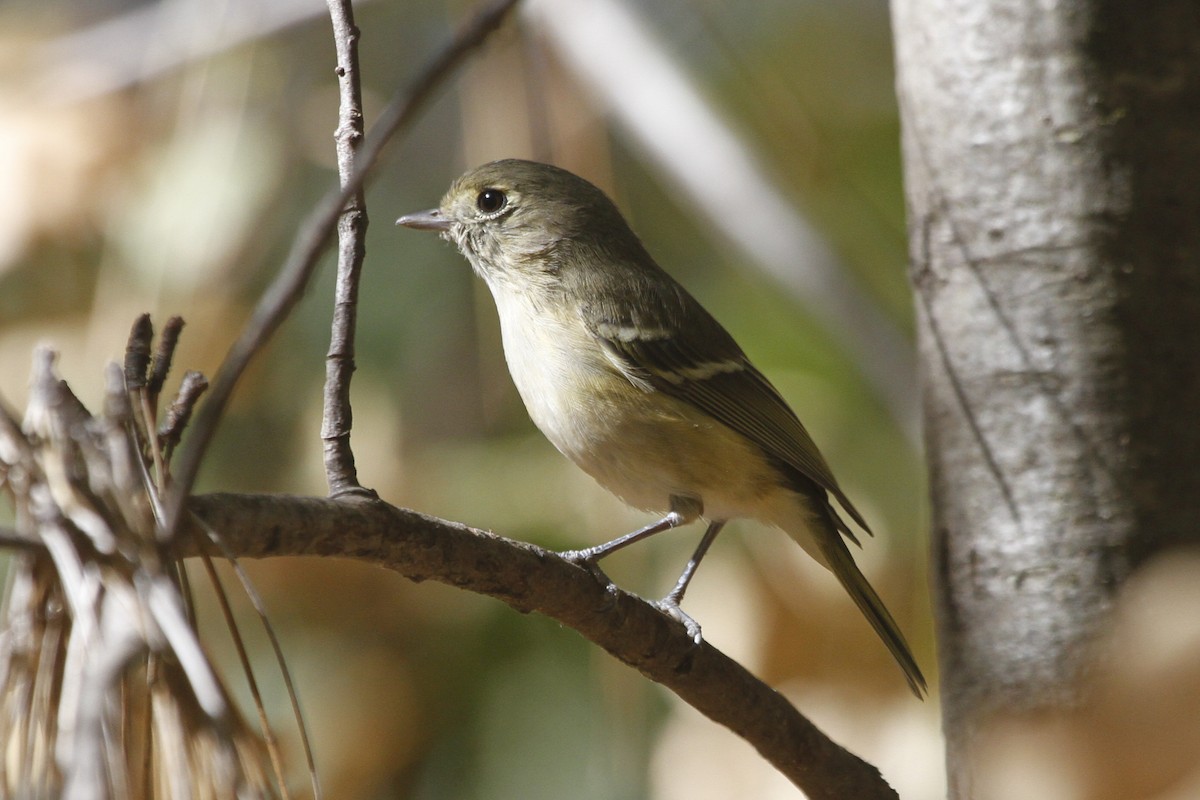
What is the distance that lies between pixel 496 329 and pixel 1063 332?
7.84ft

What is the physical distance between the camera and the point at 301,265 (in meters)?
0.90

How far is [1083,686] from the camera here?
6.42 feet

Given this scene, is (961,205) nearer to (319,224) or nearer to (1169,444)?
(1169,444)

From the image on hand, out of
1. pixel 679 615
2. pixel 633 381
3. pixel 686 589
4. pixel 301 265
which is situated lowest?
pixel 301 265

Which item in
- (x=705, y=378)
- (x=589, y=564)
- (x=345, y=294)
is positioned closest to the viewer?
(x=345, y=294)

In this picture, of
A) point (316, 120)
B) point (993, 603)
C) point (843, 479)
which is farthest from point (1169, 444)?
point (316, 120)

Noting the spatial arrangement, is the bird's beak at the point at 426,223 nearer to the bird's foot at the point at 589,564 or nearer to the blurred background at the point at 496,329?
the blurred background at the point at 496,329

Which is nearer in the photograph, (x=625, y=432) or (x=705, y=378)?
(x=625, y=432)

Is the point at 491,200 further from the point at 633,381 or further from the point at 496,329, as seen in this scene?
the point at 496,329

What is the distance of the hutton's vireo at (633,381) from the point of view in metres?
2.69

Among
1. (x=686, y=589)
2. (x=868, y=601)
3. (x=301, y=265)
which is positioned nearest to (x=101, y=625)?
(x=301, y=265)

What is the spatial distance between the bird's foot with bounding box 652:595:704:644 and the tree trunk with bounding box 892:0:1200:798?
467 millimetres

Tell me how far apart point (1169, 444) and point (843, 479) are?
5.02 feet

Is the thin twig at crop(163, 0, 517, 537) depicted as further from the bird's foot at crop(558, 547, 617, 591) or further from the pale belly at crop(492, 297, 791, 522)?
the pale belly at crop(492, 297, 791, 522)
